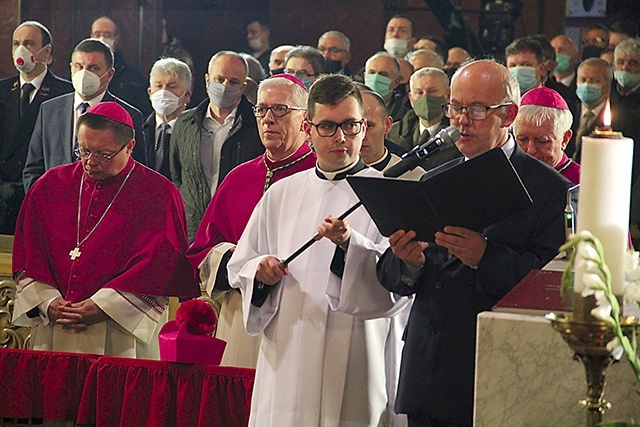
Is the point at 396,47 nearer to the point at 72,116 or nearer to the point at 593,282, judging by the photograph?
the point at 72,116

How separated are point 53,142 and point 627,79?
4115 millimetres

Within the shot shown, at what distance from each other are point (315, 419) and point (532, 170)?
1.24 meters

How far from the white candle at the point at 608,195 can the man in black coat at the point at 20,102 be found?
6.88m

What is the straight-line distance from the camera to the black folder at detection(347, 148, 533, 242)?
281 centimetres

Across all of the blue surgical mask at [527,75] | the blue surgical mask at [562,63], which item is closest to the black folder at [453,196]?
the blue surgical mask at [527,75]

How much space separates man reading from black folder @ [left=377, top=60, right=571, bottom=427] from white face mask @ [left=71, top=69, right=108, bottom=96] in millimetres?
4664

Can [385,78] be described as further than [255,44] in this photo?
No

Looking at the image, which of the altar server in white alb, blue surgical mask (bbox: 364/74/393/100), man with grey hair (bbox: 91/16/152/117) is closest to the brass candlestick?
the altar server in white alb

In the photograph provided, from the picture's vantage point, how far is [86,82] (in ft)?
25.0

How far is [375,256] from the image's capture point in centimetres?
372

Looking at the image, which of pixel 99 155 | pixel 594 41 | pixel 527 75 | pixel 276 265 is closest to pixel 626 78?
pixel 527 75

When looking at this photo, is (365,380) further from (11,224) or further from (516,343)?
(11,224)

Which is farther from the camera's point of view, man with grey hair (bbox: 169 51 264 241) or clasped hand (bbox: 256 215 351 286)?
man with grey hair (bbox: 169 51 264 241)

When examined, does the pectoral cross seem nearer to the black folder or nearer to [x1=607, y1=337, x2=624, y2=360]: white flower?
the black folder
